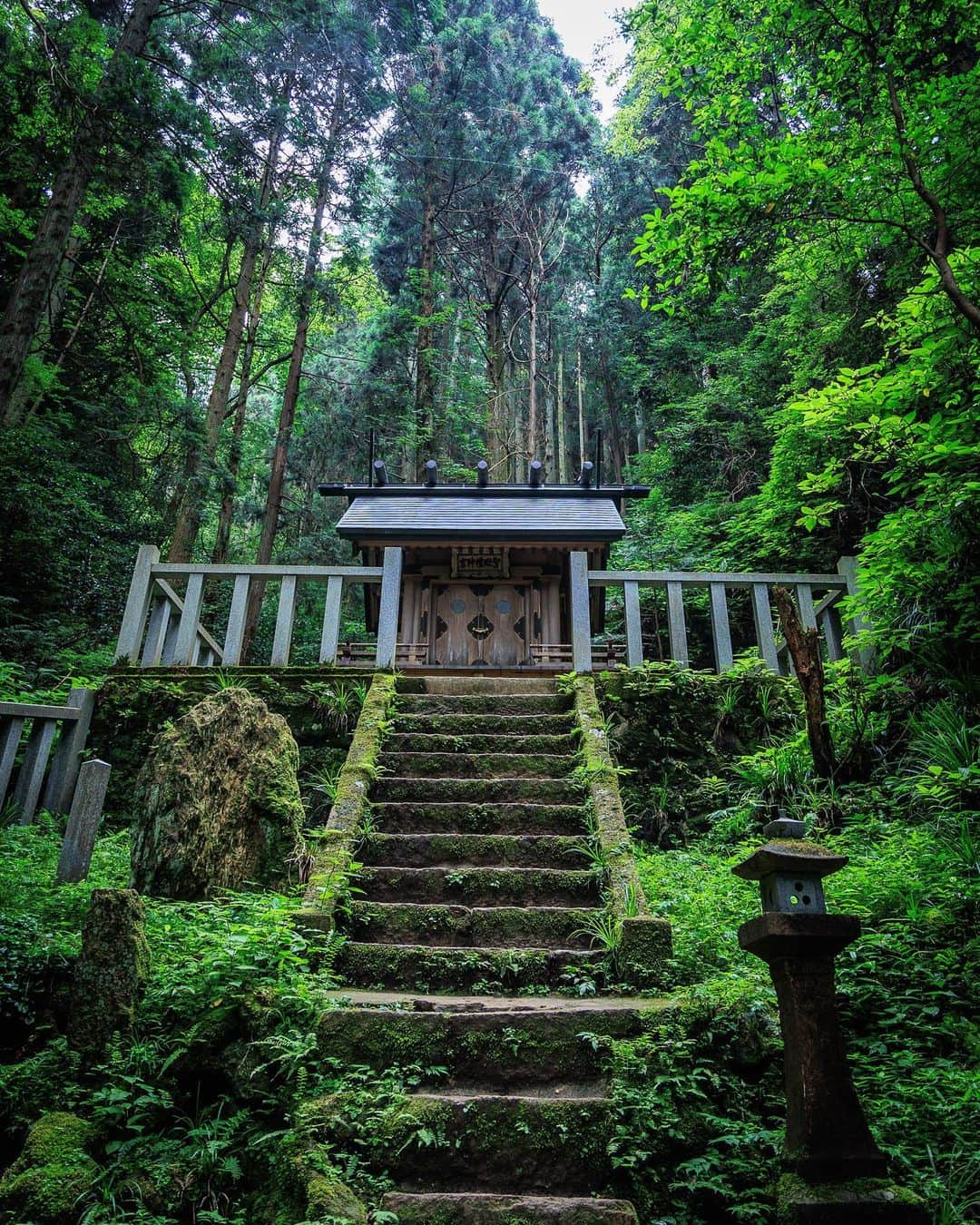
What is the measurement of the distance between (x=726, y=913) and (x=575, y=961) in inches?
46.7

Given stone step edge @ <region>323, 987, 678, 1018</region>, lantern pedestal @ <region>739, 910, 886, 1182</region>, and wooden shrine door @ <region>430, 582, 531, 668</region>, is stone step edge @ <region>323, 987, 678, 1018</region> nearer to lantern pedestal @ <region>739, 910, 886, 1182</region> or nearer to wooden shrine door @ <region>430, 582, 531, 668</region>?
lantern pedestal @ <region>739, 910, 886, 1182</region>

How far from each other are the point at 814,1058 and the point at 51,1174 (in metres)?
2.89

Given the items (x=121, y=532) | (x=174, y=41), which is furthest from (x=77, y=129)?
(x=121, y=532)

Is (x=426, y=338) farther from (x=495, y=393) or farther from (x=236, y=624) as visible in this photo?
(x=236, y=624)

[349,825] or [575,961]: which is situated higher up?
[349,825]

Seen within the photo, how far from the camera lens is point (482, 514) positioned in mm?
10727

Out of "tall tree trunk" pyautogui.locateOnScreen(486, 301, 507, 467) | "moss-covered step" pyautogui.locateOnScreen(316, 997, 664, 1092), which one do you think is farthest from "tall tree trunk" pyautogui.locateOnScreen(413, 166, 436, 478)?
"moss-covered step" pyautogui.locateOnScreen(316, 997, 664, 1092)

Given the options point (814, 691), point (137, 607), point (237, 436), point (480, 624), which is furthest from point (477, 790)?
point (237, 436)

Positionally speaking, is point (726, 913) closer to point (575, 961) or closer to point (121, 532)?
point (575, 961)

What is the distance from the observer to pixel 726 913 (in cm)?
486

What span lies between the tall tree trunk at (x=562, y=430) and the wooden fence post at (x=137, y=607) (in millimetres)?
19045

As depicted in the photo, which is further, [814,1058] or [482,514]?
[482,514]

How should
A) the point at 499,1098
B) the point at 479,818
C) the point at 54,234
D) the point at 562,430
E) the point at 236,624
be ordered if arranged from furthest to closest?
the point at 562,430 < the point at 236,624 < the point at 54,234 < the point at 479,818 < the point at 499,1098

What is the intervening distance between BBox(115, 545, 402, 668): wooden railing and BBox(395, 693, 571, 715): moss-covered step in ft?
2.73
